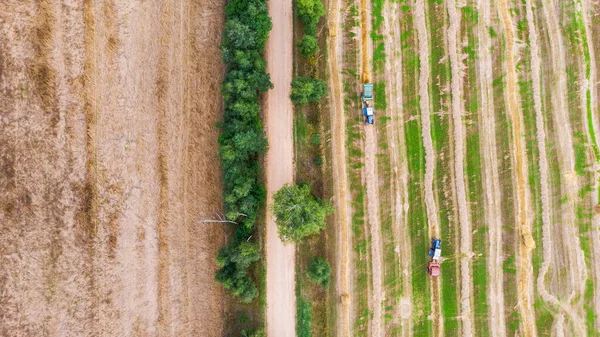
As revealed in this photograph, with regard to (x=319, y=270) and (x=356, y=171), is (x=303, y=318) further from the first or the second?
(x=356, y=171)

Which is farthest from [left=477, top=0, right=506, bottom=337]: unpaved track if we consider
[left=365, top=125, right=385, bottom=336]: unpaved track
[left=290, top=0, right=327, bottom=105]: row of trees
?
[left=290, top=0, right=327, bottom=105]: row of trees

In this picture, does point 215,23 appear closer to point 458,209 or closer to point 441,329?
point 458,209

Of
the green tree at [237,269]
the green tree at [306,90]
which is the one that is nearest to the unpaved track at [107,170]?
the green tree at [237,269]

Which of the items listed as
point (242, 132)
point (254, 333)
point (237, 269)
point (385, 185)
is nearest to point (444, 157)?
point (385, 185)

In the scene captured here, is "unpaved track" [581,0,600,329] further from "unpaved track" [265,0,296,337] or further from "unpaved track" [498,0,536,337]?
"unpaved track" [265,0,296,337]

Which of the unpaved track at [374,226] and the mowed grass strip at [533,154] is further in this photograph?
the mowed grass strip at [533,154]

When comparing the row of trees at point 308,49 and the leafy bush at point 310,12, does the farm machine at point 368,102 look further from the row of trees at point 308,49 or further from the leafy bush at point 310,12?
the leafy bush at point 310,12
